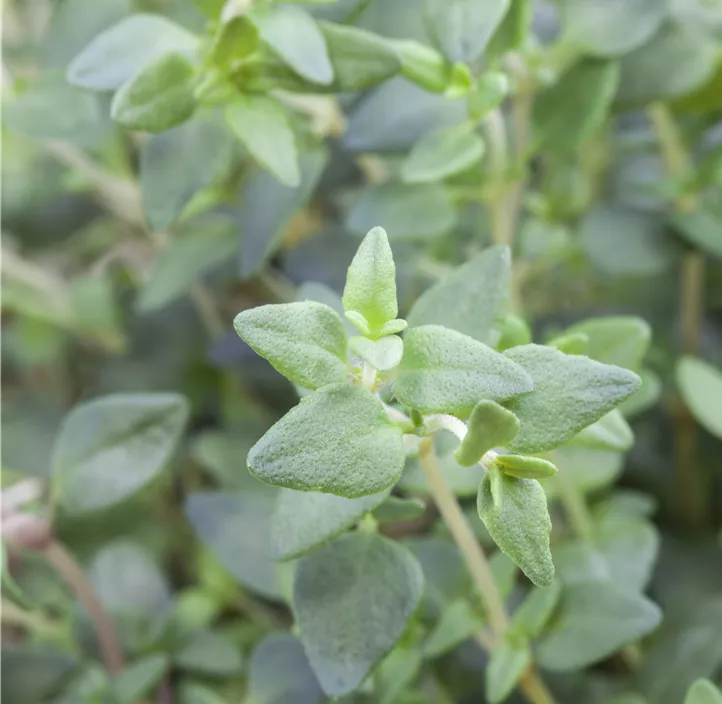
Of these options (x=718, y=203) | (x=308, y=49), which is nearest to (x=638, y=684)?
(x=718, y=203)

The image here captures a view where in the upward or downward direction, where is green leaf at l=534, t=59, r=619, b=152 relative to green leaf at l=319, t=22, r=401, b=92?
downward

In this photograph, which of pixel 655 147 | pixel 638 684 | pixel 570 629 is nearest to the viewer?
pixel 570 629

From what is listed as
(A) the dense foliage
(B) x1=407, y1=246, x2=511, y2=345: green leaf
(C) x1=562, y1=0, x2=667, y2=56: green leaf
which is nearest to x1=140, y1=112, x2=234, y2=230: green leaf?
(A) the dense foliage

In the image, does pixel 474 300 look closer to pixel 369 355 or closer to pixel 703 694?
pixel 369 355

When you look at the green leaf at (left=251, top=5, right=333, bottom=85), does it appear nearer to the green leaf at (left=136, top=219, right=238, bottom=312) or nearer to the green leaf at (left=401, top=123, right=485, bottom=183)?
the green leaf at (left=401, top=123, right=485, bottom=183)

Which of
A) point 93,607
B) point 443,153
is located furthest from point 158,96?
point 93,607

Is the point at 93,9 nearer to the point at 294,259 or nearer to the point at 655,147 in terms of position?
the point at 294,259

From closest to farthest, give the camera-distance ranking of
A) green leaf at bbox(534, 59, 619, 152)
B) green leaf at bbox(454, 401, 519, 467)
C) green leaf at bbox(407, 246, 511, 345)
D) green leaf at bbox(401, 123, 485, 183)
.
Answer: green leaf at bbox(454, 401, 519, 467)
green leaf at bbox(407, 246, 511, 345)
green leaf at bbox(401, 123, 485, 183)
green leaf at bbox(534, 59, 619, 152)
